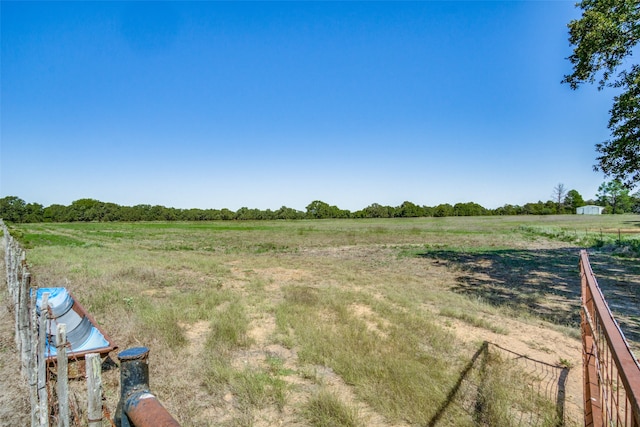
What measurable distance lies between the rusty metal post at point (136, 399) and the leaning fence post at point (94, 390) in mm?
744

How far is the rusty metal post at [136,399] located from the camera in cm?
114

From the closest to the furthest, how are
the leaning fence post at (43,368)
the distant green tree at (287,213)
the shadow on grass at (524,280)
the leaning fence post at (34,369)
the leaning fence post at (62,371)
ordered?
the leaning fence post at (62,371), the leaning fence post at (43,368), the leaning fence post at (34,369), the shadow on grass at (524,280), the distant green tree at (287,213)

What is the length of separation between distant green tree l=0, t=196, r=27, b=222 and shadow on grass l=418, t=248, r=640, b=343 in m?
149

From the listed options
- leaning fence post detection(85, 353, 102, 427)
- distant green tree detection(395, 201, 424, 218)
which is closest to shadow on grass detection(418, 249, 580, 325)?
leaning fence post detection(85, 353, 102, 427)

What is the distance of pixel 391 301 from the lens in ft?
36.4

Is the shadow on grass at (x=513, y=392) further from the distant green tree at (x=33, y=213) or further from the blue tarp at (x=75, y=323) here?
the distant green tree at (x=33, y=213)

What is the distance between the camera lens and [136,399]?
1281mm

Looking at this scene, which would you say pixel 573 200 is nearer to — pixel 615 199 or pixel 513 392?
pixel 615 199

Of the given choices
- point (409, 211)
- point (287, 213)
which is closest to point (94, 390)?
point (287, 213)

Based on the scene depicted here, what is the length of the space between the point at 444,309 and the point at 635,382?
9.35 metres

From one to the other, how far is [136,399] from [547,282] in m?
17.4

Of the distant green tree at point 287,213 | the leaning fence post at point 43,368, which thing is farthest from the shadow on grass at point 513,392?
the distant green tree at point 287,213

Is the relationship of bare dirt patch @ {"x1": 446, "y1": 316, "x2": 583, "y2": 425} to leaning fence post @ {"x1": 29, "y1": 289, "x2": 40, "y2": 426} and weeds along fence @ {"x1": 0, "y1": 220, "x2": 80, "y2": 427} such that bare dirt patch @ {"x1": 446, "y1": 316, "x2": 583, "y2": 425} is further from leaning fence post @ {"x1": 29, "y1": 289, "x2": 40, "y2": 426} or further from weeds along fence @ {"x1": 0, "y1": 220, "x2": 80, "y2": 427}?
leaning fence post @ {"x1": 29, "y1": 289, "x2": 40, "y2": 426}

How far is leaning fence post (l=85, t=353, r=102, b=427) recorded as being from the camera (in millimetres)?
1972
